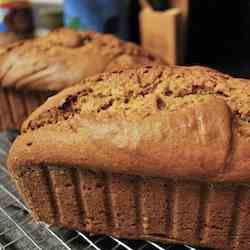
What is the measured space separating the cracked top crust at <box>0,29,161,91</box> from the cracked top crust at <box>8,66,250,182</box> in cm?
28

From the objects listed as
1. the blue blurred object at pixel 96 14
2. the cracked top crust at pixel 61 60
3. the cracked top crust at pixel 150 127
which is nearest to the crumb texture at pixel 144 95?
the cracked top crust at pixel 150 127

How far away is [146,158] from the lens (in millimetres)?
772

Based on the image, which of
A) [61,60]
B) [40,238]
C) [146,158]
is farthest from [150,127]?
[61,60]

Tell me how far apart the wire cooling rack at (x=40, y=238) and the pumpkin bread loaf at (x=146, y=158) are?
0.09 ft

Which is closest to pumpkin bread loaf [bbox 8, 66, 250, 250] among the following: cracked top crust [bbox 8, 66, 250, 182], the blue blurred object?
cracked top crust [bbox 8, 66, 250, 182]

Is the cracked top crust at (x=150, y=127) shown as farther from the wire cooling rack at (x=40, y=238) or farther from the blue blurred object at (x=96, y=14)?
the blue blurred object at (x=96, y=14)

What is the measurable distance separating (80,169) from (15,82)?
553 millimetres

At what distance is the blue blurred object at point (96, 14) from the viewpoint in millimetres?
1853

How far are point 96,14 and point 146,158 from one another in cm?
127

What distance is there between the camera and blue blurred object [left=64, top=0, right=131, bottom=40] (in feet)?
6.08

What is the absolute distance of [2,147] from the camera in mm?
1345

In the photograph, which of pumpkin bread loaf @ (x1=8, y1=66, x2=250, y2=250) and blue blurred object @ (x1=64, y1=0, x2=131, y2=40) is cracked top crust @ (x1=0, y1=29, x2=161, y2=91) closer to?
pumpkin bread loaf @ (x1=8, y1=66, x2=250, y2=250)

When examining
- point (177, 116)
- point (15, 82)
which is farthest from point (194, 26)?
point (177, 116)

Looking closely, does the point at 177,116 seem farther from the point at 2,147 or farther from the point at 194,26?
the point at 194,26
